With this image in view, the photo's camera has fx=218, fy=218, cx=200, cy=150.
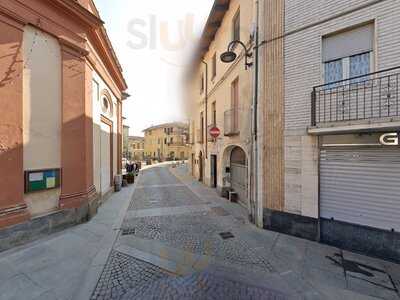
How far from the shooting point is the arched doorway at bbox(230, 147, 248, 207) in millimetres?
9268

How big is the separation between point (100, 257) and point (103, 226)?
213 centimetres

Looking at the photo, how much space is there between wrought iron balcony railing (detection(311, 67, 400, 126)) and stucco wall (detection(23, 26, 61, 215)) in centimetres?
702

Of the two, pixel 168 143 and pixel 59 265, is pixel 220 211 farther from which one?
pixel 168 143

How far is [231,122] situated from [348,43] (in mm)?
5342

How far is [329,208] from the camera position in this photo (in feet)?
18.3

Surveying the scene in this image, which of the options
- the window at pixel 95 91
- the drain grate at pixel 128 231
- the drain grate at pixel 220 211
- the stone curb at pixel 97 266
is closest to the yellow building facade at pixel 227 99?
the drain grate at pixel 220 211

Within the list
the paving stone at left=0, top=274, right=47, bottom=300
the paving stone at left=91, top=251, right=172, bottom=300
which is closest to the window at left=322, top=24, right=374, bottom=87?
the paving stone at left=91, top=251, right=172, bottom=300

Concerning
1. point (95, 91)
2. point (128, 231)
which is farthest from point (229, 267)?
point (95, 91)

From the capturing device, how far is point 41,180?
19.0 feet

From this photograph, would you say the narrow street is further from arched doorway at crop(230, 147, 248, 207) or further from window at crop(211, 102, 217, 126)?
window at crop(211, 102, 217, 126)

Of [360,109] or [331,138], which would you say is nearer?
[360,109]

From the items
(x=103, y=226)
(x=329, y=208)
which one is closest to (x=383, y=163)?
(x=329, y=208)

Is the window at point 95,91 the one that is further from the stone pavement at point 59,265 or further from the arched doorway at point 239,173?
the arched doorway at point 239,173

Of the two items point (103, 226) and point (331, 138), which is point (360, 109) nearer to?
point (331, 138)
